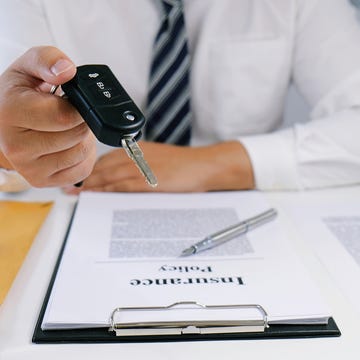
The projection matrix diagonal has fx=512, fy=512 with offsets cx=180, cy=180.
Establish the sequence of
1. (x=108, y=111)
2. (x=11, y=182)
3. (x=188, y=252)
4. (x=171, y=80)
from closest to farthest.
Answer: (x=108, y=111), (x=188, y=252), (x=11, y=182), (x=171, y=80)

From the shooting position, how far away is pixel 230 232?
0.53m

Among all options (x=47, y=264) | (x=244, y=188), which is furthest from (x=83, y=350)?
(x=244, y=188)

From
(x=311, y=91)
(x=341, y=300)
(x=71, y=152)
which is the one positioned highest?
(x=71, y=152)

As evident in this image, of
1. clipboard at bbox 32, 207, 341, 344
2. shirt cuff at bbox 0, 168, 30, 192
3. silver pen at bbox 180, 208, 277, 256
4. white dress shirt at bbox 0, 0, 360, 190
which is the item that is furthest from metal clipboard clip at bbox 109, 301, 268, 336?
white dress shirt at bbox 0, 0, 360, 190

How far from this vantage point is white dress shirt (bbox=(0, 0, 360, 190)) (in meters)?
0.82

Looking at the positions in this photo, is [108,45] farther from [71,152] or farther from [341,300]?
[341,300]

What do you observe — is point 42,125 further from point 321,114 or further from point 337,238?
point 321,114

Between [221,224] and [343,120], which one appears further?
[343,120]

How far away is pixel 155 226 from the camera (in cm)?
56

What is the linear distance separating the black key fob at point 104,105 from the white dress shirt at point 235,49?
38 cm

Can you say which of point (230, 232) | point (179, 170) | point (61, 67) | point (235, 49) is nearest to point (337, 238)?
point (230, 232)

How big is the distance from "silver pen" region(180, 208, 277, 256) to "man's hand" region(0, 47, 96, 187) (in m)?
0.14

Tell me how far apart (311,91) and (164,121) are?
26 centimetres

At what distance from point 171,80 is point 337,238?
0.41 metres
